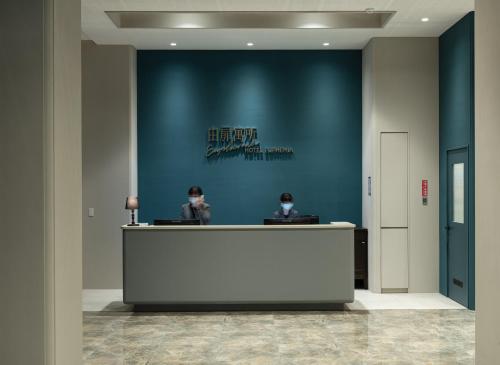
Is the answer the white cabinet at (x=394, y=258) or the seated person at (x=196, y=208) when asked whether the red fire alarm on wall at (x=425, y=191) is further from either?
the seated person at (x=196, y=208)

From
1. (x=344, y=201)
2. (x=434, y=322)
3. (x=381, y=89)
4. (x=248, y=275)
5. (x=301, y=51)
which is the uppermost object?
(x=301, y=51)

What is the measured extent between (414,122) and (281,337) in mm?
4318

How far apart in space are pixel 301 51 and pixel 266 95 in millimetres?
888

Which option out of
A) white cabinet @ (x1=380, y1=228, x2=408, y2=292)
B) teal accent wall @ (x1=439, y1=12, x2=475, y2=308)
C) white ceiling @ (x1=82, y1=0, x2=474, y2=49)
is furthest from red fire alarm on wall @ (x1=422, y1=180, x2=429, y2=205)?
white ceiling @ (x1=82, y1=0, x2=474, y2=49)

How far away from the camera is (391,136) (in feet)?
31.2

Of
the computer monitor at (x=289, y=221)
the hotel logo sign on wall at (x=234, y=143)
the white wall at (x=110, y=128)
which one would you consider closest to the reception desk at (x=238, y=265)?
the computer monitor at (x=289, y=221)

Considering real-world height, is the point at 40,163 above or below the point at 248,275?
above

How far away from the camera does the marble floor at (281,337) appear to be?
19.1 ft

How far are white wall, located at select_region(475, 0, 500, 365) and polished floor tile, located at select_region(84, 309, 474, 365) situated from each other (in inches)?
73.5

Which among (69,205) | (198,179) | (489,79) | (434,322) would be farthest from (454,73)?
(69,205)

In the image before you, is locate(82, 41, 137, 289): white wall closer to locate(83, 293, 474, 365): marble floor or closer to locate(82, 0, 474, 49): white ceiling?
locate(82, 0, 474, 49): white ceiling

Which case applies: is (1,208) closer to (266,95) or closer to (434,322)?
(434,322)

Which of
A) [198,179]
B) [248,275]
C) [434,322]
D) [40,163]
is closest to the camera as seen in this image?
[40,163]

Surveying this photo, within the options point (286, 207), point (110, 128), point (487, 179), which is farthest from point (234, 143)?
point (487, 179)
